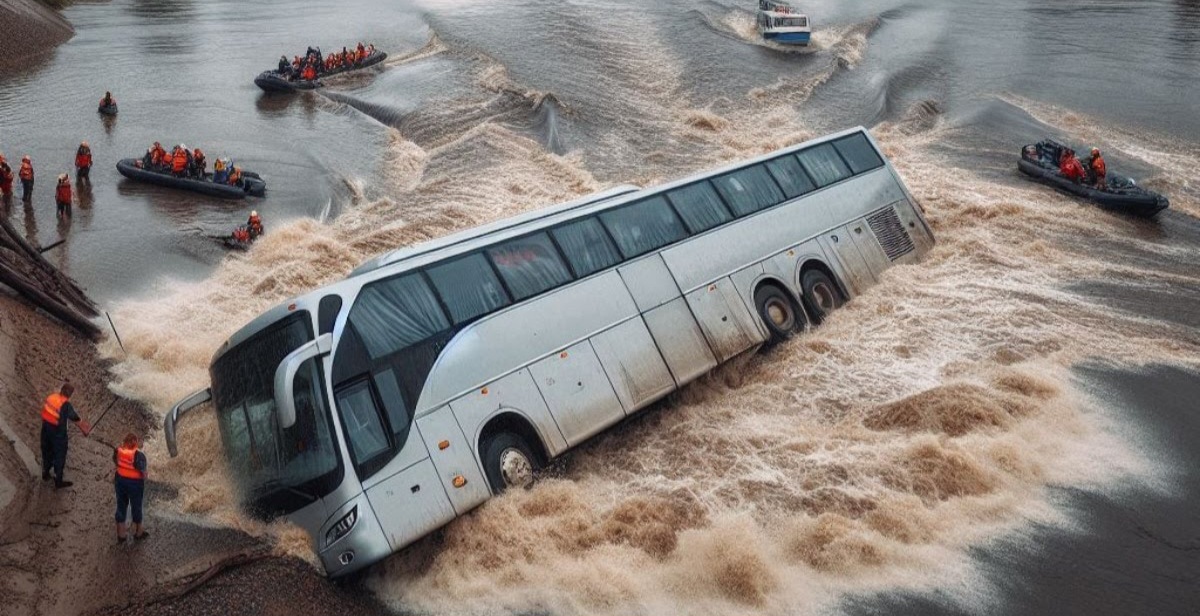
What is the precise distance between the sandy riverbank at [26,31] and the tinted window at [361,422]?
35360 mm

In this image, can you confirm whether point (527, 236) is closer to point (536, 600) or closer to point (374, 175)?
point (536, 600)

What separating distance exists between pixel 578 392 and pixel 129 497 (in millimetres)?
5295

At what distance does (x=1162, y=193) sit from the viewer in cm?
2445

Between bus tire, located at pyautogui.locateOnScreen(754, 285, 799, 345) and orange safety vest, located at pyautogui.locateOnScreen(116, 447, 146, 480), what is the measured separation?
898 cm

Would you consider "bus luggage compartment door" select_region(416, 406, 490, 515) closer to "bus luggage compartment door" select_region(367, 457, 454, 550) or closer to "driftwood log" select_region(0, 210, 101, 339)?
"bus luggage compartment door" select_region(367, 457, 454, 550)

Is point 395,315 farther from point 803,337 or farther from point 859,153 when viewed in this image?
point 859,153

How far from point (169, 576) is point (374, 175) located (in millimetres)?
17749

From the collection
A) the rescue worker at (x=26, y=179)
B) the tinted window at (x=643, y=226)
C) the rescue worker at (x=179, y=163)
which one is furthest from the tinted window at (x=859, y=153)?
the rescue worker at (x=26, y=179)

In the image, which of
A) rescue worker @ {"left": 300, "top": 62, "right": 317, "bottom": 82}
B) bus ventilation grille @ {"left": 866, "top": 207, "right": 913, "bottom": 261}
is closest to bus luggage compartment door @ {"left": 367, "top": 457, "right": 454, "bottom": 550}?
bus ventilation grille @ {"left": 866, "top": 207, "right": 913, "bottom": 261}

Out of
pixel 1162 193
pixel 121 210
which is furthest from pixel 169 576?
pixel 1162 193

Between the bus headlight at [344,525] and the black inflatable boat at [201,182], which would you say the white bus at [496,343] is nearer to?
the bus headlight at [344,525]

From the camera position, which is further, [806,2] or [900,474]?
[806,2]

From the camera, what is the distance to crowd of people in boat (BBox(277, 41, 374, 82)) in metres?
37.0

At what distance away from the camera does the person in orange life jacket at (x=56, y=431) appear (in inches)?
411
